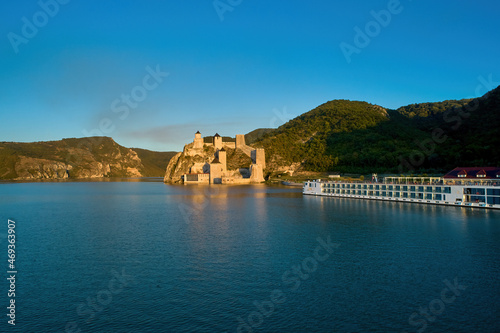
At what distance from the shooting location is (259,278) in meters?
20.9

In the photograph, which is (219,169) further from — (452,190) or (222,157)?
(452,190)

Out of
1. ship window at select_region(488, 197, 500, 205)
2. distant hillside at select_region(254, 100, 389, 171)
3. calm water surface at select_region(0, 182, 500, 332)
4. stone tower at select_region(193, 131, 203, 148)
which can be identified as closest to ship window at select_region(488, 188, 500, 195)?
ship window at select_region(488, 197, 500, 205)

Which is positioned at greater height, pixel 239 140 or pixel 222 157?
pixel 239 140

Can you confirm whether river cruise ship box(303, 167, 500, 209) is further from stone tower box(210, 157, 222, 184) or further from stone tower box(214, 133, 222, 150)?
stone tower box(214, 133, 222, 150)

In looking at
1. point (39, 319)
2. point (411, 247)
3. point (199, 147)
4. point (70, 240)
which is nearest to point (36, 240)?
point (70, 240)

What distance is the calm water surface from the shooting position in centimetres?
1536

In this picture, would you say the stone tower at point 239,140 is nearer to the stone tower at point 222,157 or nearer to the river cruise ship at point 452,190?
the stone tower at point 222,157

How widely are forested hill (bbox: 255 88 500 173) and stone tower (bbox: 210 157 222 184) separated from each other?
28.0 m

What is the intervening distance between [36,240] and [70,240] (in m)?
3.30

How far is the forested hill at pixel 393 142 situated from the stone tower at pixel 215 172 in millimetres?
28018

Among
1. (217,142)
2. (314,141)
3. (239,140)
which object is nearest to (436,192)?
(314,141)

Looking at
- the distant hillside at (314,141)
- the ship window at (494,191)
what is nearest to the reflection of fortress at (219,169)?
the distant hillside at (314,141)

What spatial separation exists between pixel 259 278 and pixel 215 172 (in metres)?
137

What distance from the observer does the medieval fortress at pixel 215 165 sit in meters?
158
